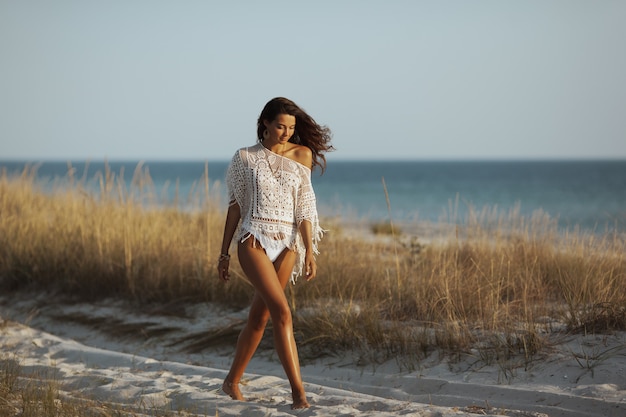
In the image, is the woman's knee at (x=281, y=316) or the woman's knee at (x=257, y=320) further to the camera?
the woman's knee at (x=257, y=320)

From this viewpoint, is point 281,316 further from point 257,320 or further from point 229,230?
point 229,230

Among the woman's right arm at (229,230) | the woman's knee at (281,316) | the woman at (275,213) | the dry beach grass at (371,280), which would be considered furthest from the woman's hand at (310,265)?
the dry beach grass at (371,280)

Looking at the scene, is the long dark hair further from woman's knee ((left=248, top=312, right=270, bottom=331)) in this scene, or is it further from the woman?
woman's knee ((left=248, top=312, right=270, bottom=331))

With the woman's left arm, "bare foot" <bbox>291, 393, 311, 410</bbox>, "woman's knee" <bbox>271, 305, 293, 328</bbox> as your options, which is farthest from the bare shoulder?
"bare foot" <bbox>291, 393, 311, 410</bbox>

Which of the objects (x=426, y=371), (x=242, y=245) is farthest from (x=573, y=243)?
(x=242, y=245)

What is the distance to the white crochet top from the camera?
446cm

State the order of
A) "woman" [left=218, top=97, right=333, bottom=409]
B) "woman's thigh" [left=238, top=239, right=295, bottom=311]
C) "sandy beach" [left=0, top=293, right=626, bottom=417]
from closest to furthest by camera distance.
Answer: "woman's thigh" [left=238, top=239, right=295, bottom=311] < "woman" [left=218, top=97, right=333, bottom=409] < "sandy beach" [left=0, top=293, right=626, bottom=417]

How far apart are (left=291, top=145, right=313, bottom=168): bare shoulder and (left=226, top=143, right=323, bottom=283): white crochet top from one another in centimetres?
4

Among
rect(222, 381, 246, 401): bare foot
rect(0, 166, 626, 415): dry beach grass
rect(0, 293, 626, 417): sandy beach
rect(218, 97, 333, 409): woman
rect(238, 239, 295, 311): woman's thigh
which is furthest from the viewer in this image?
rect(0, 166, 626, 415): dry beach grass

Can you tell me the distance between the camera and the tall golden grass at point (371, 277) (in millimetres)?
5789

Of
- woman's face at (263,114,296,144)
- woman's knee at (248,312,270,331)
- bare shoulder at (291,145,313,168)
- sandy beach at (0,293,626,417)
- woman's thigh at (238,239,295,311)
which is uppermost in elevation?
woman's face at (263,114,296,144)

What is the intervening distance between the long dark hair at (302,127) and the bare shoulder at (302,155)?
79mm

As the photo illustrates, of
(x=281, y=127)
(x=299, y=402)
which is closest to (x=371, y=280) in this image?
(x=299, y=402)

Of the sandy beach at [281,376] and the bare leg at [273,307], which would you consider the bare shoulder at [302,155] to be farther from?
the sandy beach at [281,376]
